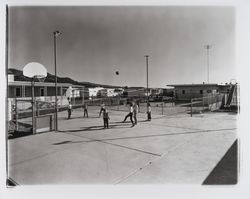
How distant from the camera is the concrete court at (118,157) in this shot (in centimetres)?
464

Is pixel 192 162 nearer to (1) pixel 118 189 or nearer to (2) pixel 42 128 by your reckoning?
(1) pixel 118 189

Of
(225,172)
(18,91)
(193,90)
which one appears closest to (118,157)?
(225,172)

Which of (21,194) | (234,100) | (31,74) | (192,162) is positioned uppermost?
(31,74)

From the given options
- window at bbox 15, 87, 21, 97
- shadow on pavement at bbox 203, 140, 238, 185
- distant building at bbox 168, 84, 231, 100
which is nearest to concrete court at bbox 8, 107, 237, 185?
shadow on pavement at bbox 203, 140, 238, 185

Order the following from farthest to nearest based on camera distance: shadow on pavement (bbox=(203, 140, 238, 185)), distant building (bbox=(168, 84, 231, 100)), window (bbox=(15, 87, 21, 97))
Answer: distant building (bbox=(168, 84, 231, 100)), window (bbox=(15, 87, 21, 97)), shadow on pavement (bbox=(203, 140, 238, 185))

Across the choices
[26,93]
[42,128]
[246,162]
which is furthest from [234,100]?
[26,93]

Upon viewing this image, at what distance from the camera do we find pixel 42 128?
9.73 m

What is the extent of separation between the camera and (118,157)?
19.3 feet

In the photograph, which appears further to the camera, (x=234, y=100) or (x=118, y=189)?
(x=234, y=100)

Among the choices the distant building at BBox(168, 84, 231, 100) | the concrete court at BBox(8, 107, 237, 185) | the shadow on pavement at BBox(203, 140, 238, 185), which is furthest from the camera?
the distant building at BBox(168, 84, 231, 100)

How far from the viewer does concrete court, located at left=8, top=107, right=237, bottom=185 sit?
15.2ft

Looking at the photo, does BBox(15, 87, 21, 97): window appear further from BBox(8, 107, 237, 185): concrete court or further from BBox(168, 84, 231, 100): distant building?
BBox(168, 84, 231, 100): distant building

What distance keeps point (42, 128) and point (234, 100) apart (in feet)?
59.0

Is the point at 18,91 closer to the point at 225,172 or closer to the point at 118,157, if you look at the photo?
the point at 118,157
